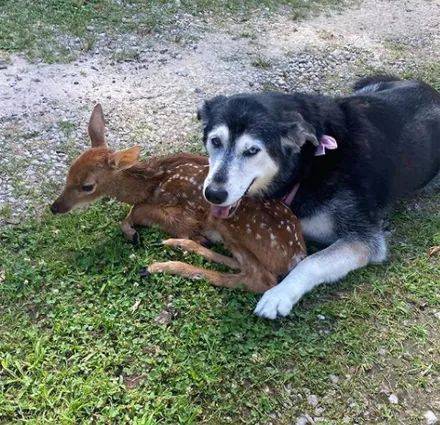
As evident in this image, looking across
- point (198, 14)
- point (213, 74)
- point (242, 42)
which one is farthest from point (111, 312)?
point (198, 14)

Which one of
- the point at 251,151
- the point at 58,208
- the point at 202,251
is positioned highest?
the point at 251,151

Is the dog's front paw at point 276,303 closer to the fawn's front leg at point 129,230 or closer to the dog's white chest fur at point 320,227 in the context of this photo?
the dog's white chest fur at point 320,227

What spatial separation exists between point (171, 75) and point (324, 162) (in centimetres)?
265

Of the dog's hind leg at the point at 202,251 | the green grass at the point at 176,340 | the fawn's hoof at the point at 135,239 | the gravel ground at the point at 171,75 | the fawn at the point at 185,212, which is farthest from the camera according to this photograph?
the gravel ground at the point at 171,75

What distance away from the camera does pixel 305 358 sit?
3.73 metres

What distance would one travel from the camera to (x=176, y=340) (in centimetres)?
373

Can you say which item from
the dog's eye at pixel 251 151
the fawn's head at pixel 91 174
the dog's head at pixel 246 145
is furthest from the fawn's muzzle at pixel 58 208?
the dog's eye at pixel 251 151

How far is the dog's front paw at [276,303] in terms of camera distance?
12.7ft

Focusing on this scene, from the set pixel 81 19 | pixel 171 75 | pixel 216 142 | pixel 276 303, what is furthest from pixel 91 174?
pixel 81 19

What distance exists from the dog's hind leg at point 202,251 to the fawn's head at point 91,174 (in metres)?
0.65

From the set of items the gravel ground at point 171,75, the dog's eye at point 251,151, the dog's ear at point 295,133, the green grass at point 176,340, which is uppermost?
the dog's ear at point 295,133

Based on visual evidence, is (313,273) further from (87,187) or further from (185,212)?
(87,187)

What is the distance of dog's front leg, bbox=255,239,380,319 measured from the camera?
3.91 meters

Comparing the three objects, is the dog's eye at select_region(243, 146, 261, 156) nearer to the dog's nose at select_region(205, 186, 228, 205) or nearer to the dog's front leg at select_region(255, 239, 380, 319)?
the dog's nose at select_region(205, 186, 228, 205)
